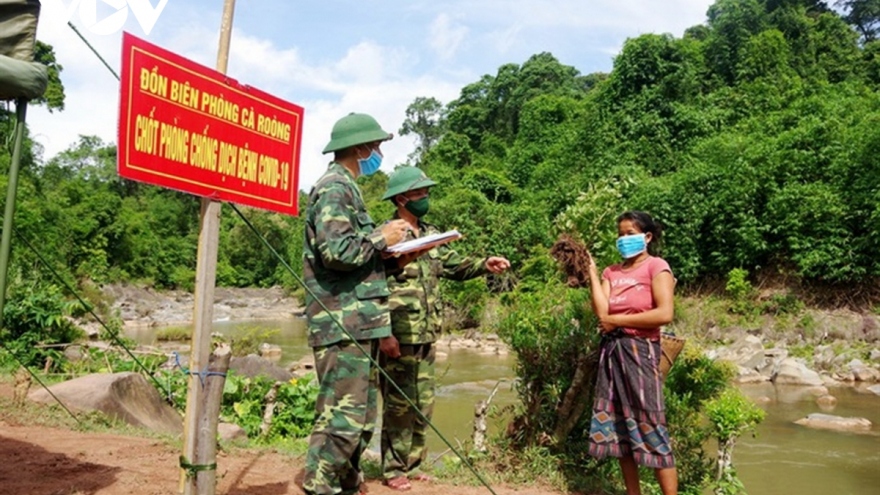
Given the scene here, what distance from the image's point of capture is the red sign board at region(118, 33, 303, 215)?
104 inches

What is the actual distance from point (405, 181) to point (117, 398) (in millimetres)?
3572

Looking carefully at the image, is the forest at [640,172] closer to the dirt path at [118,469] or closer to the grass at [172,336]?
the dirt path at [118,469]

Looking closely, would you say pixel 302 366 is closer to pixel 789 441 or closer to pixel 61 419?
pixel 61 419

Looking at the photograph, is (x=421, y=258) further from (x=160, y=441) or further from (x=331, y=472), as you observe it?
A: (x=160, y=441)

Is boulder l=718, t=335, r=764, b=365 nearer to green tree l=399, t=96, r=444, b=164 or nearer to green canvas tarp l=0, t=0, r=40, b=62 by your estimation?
green canvas tarp l=0, t=0, r=40, b=62

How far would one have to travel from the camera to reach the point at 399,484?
419 centimetres

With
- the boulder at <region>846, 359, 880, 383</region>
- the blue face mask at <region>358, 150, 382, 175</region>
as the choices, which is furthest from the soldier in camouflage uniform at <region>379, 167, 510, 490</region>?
the boulder at <region>846, 359, 880, 383</region>

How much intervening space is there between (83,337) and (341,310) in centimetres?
819

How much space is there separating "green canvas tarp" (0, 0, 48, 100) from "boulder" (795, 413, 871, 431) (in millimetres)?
9322

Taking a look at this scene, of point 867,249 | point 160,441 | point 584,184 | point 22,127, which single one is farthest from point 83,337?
point 584,184

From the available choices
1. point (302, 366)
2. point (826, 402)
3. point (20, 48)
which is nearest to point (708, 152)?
point (826, 402)

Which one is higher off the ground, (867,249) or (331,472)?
(867,249)

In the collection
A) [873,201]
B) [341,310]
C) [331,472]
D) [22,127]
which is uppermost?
[873,201]

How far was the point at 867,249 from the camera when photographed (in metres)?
17.6
